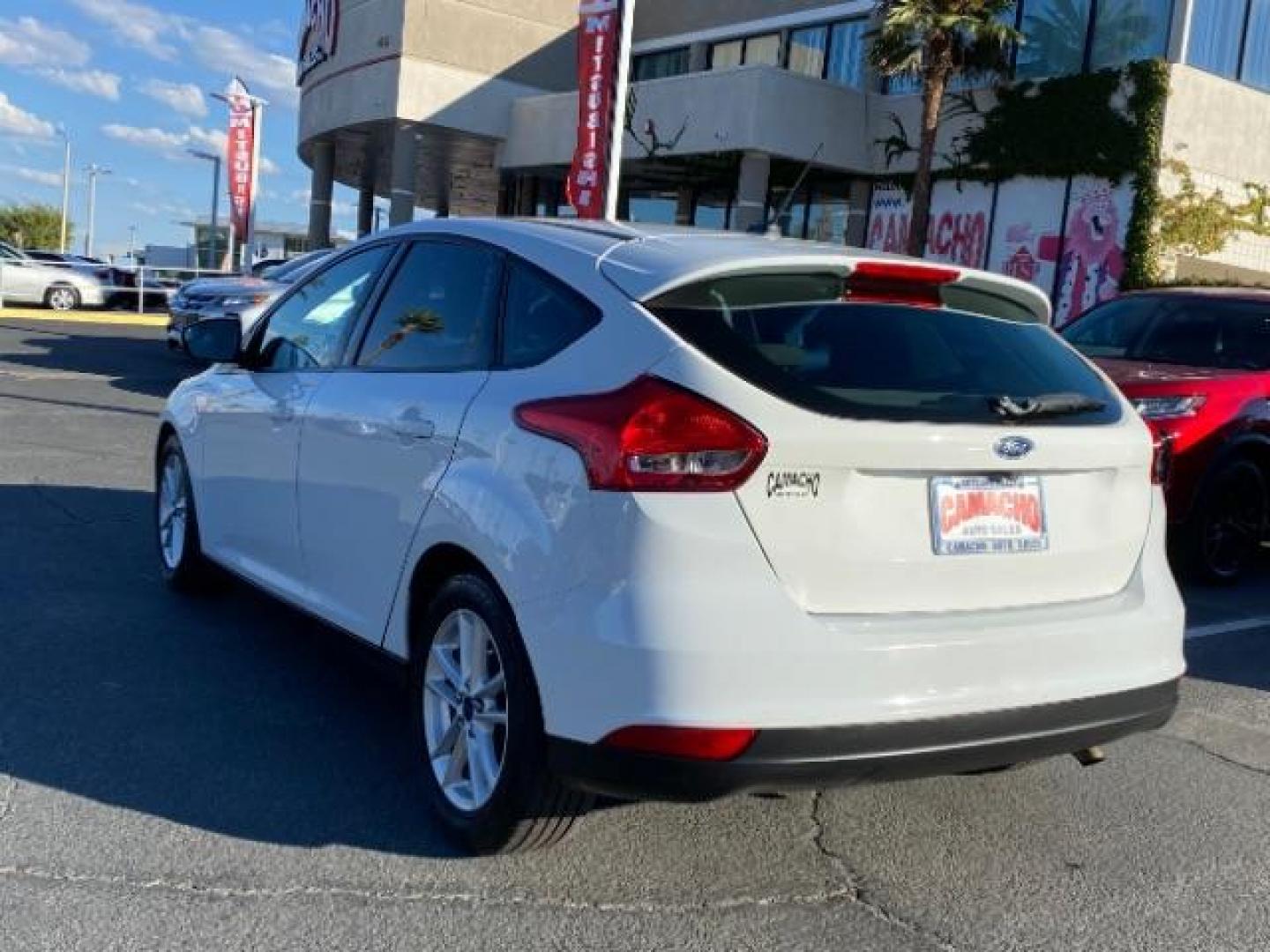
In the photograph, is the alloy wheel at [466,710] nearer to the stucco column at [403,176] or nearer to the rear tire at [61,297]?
the rear tire at [61,297]

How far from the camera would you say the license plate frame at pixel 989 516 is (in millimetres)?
3059

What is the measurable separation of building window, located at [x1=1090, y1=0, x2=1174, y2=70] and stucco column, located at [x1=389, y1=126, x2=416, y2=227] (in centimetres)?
1505

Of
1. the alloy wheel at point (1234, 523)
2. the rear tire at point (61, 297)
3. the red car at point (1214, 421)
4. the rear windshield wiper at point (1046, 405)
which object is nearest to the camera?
the rear windshield wiper at point (1046, 405)

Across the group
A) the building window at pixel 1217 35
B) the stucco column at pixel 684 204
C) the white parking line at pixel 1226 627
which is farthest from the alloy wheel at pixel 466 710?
the stucco column at pixel 684 204

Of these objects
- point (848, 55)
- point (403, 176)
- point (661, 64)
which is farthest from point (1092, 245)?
point (403, 176)

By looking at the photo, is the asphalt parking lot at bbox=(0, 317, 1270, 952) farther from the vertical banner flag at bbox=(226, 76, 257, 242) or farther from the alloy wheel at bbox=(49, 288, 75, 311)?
the vertical banner flag at bbox=(226, 76, 257, 242)

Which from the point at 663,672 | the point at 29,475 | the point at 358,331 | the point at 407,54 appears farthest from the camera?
the point at 407,54

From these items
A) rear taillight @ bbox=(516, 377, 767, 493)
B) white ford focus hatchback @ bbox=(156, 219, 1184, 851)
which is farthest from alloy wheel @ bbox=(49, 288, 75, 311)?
rear taillight @ bbox=(516, 377, 767, 493)

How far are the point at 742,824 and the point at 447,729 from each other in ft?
2.84

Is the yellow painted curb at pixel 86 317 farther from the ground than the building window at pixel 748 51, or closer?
closer

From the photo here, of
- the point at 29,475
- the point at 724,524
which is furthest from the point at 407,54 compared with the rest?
the point at 724,524

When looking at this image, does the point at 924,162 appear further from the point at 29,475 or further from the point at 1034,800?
the point at 1034,800

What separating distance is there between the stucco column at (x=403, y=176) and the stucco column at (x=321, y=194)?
4.51 m

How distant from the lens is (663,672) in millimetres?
2801
